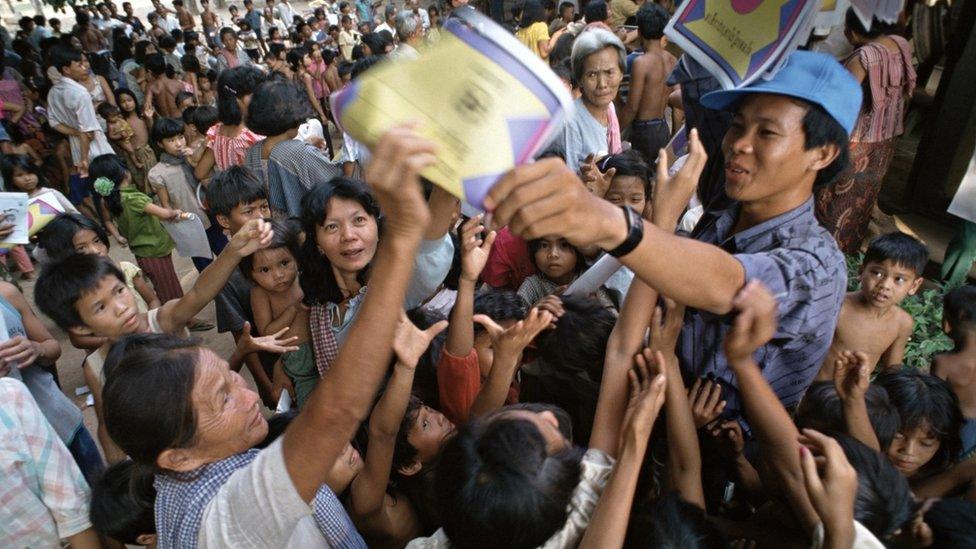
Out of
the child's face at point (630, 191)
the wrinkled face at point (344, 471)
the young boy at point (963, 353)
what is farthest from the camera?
the child's face at point (630, 191)

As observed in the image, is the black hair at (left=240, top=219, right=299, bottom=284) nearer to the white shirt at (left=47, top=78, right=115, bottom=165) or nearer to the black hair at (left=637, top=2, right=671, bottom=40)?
the black hair at (left=637, top=2, right=671, bottom=40)


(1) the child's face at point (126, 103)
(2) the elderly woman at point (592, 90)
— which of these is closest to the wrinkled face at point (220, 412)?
(2) the elderly woman at point (592, 90)

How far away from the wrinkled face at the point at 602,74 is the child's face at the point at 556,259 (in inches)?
57.2

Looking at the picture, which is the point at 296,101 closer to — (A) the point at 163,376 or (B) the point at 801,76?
(A) the point at 163,376

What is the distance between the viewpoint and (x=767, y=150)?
1.37 metres

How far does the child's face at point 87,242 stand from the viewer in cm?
308

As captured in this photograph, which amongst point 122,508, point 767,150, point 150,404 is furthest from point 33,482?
point 767,150

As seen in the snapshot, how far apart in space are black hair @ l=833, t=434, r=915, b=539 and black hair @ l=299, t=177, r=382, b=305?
170 cm

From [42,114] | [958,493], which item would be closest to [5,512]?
[958,493]

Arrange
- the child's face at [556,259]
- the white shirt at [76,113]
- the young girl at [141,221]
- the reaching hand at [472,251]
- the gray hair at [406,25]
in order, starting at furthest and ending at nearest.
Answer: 1. the gray hair at [406,25]
2. the white shirt at [76,113]
3. the young girl at [141,221]
4. the child's face at [556,259]
5. the reaching hand at [472,251]

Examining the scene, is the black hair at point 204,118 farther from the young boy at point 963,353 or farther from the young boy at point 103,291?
the young boy at point 963,353

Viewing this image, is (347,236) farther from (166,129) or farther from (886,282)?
(166,129)

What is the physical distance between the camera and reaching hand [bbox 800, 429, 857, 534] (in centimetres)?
120

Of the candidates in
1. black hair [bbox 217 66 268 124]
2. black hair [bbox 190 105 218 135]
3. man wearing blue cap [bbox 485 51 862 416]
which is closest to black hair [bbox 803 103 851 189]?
man wearing blue cap [bbox 485 51 862 416]
